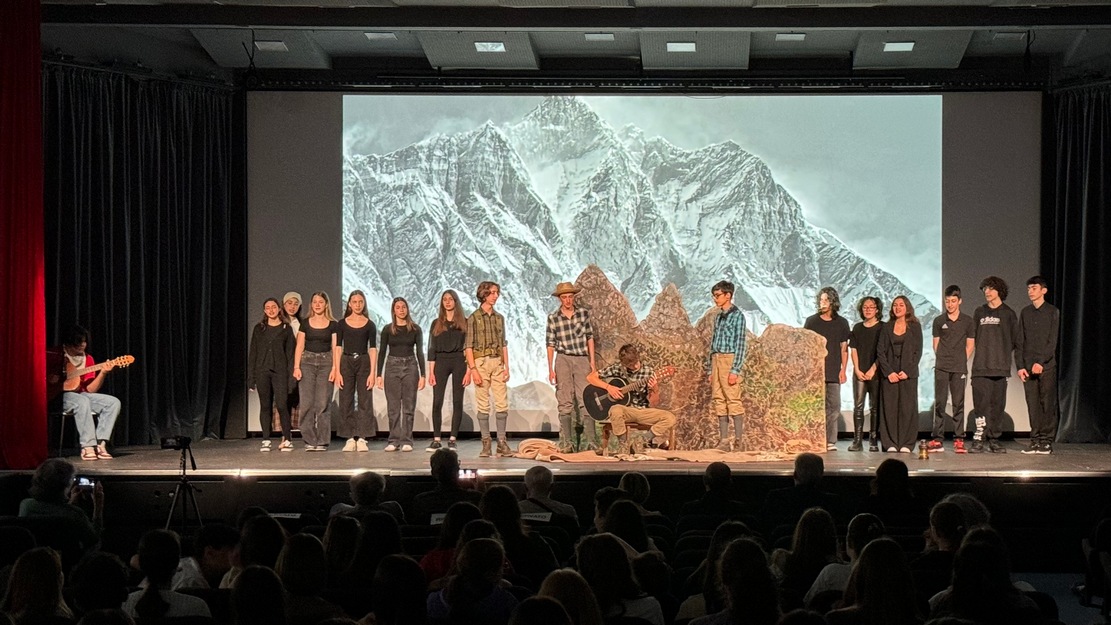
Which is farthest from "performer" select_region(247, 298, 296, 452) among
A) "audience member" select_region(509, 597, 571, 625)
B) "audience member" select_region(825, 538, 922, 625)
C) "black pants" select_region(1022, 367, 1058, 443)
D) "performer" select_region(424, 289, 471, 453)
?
"audience member" select_region(509, 597, 571, 625)

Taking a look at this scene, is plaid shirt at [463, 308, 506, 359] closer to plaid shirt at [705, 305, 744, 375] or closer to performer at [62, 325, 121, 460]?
plaid shirt at [705, 305, 744, 375]

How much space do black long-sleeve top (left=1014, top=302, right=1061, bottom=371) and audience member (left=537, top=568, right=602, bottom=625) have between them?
7.94 meters

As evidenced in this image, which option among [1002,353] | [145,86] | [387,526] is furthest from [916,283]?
[387,526]

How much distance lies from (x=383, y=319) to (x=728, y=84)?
4.24m

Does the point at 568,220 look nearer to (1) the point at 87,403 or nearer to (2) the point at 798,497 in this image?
(1) the point at 87,403

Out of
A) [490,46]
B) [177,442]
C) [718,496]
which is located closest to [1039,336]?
[718,496]

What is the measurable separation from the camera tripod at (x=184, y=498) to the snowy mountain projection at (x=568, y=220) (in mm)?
4077

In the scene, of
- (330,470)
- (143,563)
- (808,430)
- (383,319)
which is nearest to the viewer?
(143,563)

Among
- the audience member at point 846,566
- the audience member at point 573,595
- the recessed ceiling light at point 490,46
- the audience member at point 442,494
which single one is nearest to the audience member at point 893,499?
the audience member at point 846,566

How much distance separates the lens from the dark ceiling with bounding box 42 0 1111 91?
10.4 m

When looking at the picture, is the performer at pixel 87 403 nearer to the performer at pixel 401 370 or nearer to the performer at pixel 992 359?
the performer at pixel 401 370

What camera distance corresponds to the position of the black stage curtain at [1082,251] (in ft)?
39.0

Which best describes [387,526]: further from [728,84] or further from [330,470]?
[728,84]

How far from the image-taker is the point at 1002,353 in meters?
10.3
